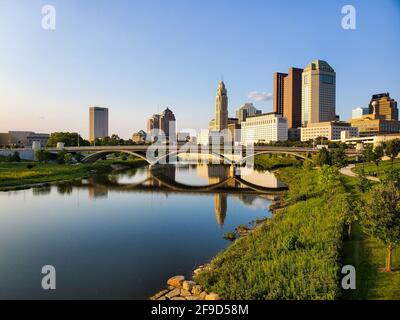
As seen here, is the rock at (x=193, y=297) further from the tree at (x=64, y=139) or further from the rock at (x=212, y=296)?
the tree at (x=64, y=139)

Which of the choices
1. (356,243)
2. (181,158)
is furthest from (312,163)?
(181,158)

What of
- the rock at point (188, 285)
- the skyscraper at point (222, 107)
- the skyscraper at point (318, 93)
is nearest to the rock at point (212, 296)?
the rock at point (188, 285)

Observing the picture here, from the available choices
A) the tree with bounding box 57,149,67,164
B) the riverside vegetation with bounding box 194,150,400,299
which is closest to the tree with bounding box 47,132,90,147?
the tree with bounding box 57,149,67,164

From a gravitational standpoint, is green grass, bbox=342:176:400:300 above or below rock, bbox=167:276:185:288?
above

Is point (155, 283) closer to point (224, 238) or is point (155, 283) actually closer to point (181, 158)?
point (224, 238)

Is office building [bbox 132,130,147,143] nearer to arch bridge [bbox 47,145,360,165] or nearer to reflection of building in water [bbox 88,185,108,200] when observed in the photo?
arch bridge [bbox 47,145,360,165]
